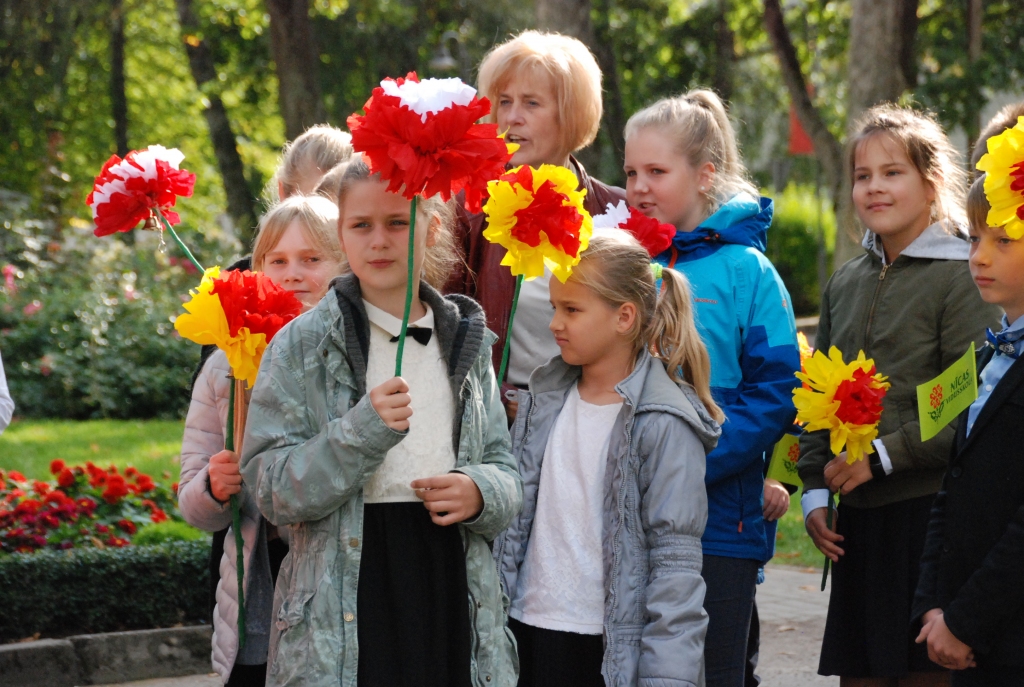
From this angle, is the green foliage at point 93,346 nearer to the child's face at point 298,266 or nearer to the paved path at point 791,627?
the paved path at point 791,627

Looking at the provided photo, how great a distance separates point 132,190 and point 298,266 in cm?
62

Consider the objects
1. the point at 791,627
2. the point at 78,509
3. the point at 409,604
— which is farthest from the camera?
the point at 791,627

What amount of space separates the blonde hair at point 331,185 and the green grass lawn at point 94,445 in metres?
4.89

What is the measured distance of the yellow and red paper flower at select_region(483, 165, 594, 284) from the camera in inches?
113

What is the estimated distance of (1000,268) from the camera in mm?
3109

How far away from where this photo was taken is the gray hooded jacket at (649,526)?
2.99 m

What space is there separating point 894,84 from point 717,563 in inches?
368

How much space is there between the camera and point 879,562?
380cm

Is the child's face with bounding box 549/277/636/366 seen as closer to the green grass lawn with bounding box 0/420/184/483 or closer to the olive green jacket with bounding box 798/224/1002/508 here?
the olive green jacket with bounding box 798/224/1002/508

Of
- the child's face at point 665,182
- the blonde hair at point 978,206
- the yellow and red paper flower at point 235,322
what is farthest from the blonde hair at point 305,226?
the blonde hair at point 978,206

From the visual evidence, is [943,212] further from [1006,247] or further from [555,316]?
[555,316]

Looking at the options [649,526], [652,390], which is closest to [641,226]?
[652,390]

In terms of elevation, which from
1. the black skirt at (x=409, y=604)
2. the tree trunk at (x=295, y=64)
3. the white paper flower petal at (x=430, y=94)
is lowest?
the black skirt at (x=409, y=604)

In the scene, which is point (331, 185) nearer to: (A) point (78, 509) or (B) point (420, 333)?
(B) point (420, 333)
